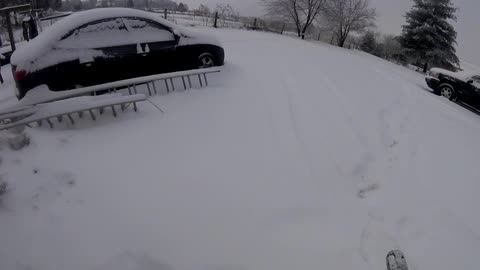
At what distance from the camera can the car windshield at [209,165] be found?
305 centimetres

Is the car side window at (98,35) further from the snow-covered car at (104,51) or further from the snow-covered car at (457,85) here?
the snow-covered car at (457,85)

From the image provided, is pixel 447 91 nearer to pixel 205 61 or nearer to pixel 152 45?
pixel 205 61

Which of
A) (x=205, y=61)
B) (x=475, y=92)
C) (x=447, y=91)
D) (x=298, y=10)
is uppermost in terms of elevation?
(x=298, y=10)

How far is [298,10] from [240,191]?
24.4m

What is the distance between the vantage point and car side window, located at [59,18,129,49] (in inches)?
220

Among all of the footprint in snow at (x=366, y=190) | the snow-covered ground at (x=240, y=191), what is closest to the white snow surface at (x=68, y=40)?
the snow-covered ground at (x=240, y=191)

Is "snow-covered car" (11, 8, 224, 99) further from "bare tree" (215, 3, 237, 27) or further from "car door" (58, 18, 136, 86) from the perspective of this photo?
"bare tree" (215, 3, 237, 27)

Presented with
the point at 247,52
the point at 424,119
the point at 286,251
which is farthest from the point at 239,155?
the point at 247,52

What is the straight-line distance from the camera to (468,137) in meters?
5.48

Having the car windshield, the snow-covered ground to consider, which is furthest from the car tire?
the snow-covered ground

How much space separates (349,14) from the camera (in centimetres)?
2530

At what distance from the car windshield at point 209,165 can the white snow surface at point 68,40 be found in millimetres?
27

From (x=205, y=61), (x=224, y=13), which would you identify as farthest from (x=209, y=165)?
(x=224, y=13)

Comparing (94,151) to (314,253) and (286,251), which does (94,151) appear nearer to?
(286,251)
